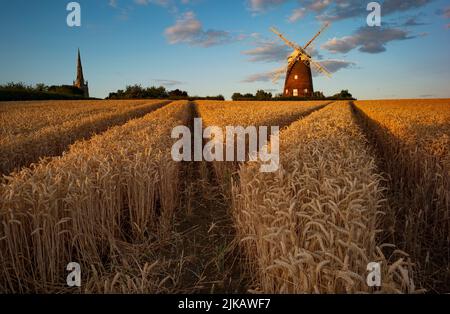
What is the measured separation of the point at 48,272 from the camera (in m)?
4.04

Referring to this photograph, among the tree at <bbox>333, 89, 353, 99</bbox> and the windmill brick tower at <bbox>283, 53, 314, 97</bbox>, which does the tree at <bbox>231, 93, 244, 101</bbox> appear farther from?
the tree at <bbox>333, 89, 353, 99</bbox>

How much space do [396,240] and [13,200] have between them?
5.45 metres

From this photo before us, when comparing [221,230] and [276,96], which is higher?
[276,96]

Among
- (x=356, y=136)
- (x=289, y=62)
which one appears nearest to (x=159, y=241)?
(x=356, y=136)

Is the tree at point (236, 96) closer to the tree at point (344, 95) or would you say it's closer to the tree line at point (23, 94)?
the tree at point (344, 95)

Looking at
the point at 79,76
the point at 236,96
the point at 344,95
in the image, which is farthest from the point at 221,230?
the point at 79,76

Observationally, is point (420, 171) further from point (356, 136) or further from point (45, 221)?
point (45, 221)

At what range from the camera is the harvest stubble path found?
167 inches

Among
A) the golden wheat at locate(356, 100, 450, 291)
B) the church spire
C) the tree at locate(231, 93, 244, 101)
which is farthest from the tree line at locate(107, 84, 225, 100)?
the golden wheat at locate(356, 100, 450, 291)

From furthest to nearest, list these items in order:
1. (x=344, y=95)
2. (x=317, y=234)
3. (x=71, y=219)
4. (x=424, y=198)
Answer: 1. (x=344, y=95)
2. (x=424, y=198)
3. (x=71, y=219)
4. (x=317, y=234)

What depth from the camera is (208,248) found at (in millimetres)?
5180

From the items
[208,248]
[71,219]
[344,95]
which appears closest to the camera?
[71,219]

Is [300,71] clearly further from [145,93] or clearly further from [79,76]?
[79,76]

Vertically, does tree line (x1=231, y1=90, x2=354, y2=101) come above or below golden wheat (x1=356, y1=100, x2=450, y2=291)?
above
